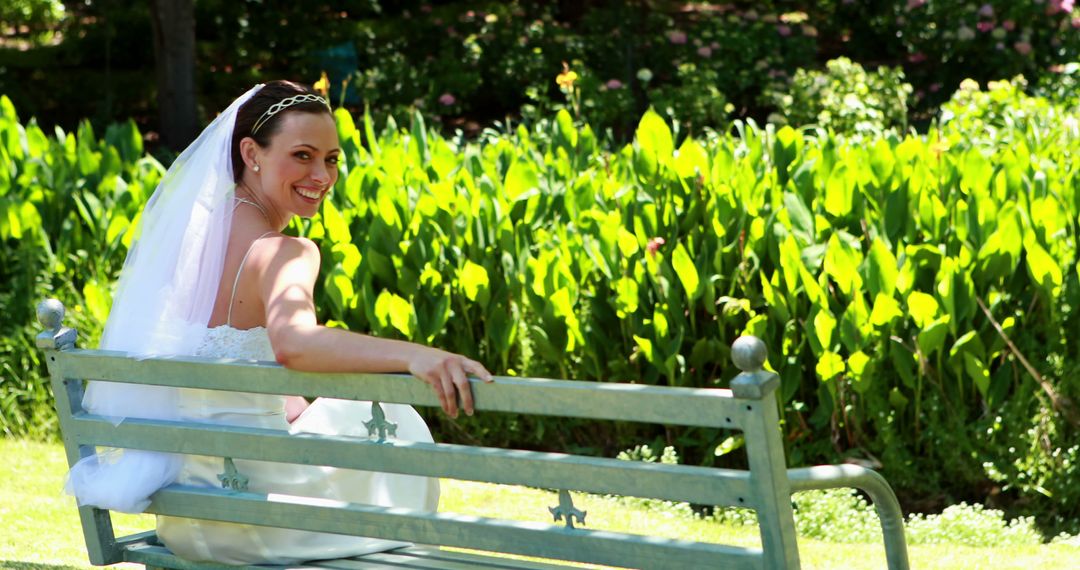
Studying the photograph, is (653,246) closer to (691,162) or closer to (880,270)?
(691,162)

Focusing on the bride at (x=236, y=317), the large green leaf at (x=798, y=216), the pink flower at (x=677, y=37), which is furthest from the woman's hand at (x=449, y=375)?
the pink flower at (x=677, y=37)

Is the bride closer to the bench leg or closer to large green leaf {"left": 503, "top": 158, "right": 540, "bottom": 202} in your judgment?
the bench leg

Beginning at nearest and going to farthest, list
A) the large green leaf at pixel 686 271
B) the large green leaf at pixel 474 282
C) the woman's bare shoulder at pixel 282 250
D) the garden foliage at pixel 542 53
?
the woman's bare shoulder at pixel 282 250
the large green leaf at pixel 686 271
the large green leaf at pixel 474 282
the garden foliage at pixel 542 53

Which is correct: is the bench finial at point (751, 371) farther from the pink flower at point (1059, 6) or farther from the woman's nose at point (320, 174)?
the pink flower at point (1059, 6)

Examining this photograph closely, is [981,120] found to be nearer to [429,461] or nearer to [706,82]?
[706,82]

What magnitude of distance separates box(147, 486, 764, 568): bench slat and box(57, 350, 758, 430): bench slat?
20 centimetres

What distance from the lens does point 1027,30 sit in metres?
10.9

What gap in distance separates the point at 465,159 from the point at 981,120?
10.3 ft

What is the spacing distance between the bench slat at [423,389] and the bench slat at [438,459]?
0.08 metres

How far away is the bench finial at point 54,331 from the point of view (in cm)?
255

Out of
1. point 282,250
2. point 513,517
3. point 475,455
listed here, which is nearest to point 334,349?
point 475,455

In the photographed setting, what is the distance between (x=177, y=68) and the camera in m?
10.5

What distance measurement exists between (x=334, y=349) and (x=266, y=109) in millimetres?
722

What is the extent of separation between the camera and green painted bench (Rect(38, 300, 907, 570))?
1963mm
